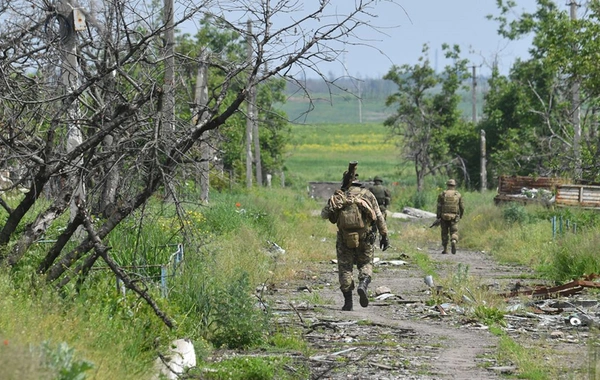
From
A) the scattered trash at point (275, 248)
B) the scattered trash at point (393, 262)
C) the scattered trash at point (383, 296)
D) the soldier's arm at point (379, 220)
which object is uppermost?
the soldier's arm at point (379, 220)

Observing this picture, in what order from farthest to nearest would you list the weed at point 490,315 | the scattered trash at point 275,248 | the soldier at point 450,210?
the soldier at point 450,210 < the scattered trash at point 275,248 < the weed at point 490,315

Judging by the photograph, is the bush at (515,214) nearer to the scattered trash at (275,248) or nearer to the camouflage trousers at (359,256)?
the scattered trash at (275,248)

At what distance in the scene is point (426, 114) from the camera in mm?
66000

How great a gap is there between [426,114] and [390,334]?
53.6 metres

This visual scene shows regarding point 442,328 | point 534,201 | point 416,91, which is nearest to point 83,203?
point 442,328

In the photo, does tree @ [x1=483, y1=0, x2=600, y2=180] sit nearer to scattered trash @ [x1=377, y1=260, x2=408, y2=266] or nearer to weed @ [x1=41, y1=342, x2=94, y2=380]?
scattered trash @ [x1=377, y1=260, x2=408, y2=266]

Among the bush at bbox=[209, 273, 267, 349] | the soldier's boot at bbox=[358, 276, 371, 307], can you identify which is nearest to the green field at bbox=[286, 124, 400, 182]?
the soldier's boot at bbox=[358, 276, 371, 307]

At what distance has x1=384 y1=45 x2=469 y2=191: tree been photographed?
64.6 metres

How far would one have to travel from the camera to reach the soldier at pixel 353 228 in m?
15.4

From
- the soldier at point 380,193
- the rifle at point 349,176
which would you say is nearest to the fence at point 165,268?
the rifle at point 349,176

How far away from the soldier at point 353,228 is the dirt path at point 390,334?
0.41 metres

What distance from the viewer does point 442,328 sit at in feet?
45.3

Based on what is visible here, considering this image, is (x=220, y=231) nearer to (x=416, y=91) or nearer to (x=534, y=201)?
(x=534, y=201)

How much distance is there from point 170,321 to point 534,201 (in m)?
24.6
